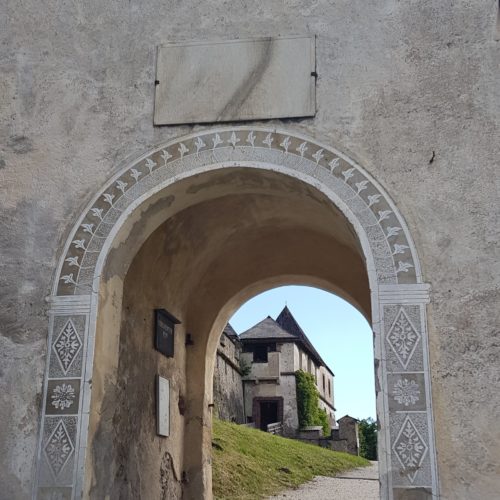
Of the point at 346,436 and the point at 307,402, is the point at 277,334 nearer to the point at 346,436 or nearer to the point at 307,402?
the point at 307,402

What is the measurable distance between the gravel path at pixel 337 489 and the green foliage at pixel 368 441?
65.3 feet

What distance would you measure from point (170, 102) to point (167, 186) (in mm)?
824

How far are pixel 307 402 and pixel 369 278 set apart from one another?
90.5 feet

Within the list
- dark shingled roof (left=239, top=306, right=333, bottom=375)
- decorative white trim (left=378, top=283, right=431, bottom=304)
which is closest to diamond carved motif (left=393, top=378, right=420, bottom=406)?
decorative white trim (left=378, top=283, right=431, bottom=304)

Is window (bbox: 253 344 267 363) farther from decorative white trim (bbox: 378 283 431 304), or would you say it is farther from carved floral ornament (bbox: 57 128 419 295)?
decorative white trim (bbox: 378 283 431 304)

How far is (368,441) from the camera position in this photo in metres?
39.0

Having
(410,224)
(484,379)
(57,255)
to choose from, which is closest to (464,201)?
(410,224)

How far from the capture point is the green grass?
11898 millimetres

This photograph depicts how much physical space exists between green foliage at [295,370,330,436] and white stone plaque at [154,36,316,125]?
26929 mm

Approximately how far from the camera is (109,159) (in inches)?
252

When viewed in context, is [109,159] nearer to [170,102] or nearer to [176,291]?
[170,102]

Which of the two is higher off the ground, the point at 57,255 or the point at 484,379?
the point at 57,255

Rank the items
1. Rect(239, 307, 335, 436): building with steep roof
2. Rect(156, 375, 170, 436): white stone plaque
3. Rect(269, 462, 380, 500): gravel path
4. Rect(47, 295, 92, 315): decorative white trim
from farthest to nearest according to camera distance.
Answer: Rect(239, 307, 335, 436): building with steep roof → Rect(269, 462, 380, 500): gravel path → Rect(156, 375, 170, 436): white stone plaque → Rect(47, 295, 92, 315): decorative white trim

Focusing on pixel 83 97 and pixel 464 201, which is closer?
pixel 464 201
